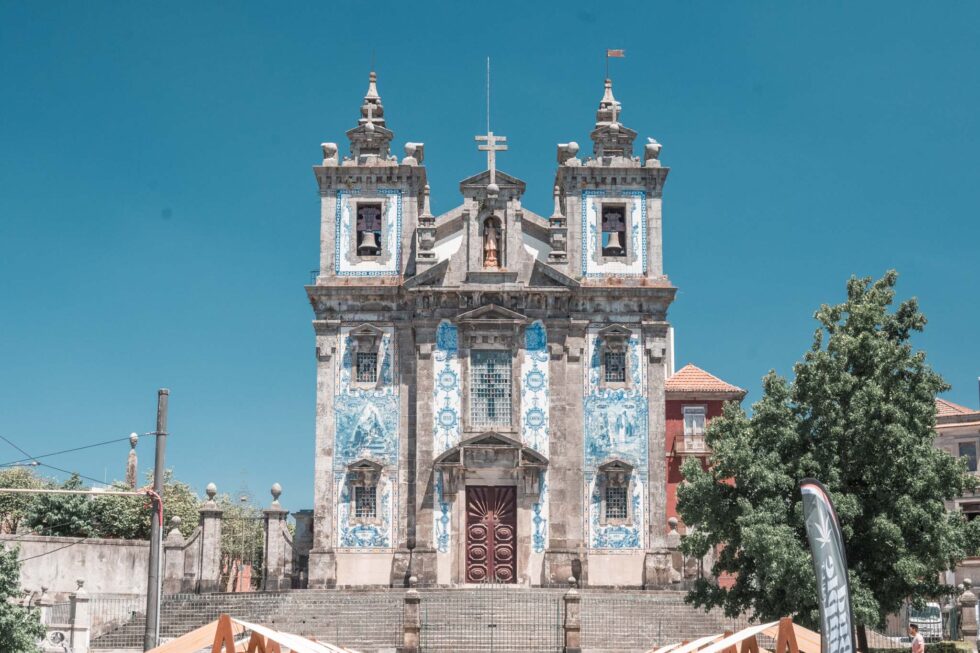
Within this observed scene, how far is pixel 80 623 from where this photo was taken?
105ft

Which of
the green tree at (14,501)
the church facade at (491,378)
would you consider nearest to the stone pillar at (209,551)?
the church facade at (491,378)

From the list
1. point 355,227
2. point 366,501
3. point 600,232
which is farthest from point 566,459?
point 355,227

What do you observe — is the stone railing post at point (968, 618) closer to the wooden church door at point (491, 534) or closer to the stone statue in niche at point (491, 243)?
the wooden church door at point (491, 534)

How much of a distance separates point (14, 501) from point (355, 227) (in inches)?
808

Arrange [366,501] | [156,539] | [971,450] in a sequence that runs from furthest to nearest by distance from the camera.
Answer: [971,450], [366,501], [156,539]

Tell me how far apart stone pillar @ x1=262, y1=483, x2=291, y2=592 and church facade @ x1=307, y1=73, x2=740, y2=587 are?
0.91 meters

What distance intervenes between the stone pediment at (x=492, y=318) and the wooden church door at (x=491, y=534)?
4741mm

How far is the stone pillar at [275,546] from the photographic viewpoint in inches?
1502

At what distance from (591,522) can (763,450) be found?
1189cm

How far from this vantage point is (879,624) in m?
26.2

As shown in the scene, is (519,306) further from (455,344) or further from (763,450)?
(763,450)

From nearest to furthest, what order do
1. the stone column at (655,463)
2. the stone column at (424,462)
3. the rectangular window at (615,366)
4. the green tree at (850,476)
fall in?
the green tree at (850,476) → the stone column at (424,462) → the stone column at (655,463) → the rectangular window at (615,366)

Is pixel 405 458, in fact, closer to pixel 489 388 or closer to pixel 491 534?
pixel 489 388

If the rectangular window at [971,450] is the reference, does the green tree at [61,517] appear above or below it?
below
